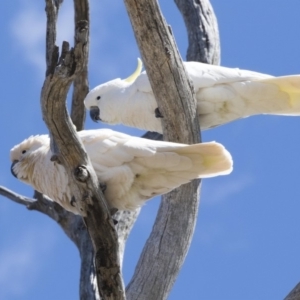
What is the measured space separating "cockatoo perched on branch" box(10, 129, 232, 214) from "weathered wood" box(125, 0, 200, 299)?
1.01 feet

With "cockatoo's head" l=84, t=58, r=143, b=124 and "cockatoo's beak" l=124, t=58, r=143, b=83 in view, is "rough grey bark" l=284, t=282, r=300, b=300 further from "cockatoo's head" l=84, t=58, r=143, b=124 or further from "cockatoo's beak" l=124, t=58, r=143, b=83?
"cockatoo's beak" l=124, t=58, r=143, b=83

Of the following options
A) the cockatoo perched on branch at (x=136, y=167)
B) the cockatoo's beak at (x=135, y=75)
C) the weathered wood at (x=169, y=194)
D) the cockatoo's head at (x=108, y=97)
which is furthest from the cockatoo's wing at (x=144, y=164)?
the cockatoo's beak at (x=135, y=75)

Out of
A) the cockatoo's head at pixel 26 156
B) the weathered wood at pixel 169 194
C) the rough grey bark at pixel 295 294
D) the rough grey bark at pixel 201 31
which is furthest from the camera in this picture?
the rough grey bark at pixel 201 31

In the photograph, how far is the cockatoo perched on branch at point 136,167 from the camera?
9.25 feet

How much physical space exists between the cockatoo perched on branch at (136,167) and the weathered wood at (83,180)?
1.11 ft

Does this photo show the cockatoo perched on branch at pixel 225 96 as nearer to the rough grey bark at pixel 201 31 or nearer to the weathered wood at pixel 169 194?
the weathered wood at pixel 169 194

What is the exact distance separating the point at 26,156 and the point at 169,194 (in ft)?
2.26

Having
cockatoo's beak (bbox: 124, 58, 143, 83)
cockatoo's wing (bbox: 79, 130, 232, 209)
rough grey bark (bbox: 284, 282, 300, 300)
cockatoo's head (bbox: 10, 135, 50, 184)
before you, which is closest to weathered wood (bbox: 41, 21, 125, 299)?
cockatoo's wing (bbox: 79, 130, 232, 209)

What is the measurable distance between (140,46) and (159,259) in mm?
967

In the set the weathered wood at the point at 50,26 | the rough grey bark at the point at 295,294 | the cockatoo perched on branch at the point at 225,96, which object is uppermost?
the cockatoo perched on branch at the point at 225,96

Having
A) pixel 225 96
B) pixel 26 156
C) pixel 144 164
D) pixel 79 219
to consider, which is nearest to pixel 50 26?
pixel 144 164

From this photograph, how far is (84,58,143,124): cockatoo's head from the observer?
412 cm

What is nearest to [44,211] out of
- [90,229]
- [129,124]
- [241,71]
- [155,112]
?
[129,124]

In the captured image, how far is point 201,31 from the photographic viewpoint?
4641mm
